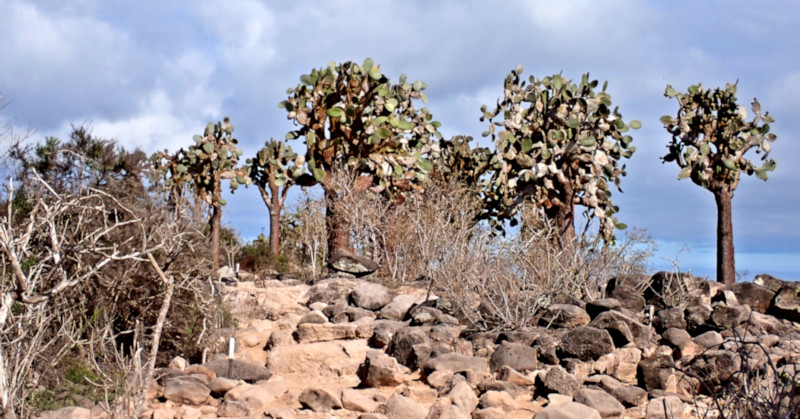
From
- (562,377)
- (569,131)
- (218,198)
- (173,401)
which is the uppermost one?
(569,131)

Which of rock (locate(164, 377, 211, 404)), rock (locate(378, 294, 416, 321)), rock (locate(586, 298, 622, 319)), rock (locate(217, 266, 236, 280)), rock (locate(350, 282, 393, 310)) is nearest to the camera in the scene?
rock (locate(164, 377, 211, 404))

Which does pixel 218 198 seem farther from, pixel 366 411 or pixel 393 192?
Result: pixel 366 411

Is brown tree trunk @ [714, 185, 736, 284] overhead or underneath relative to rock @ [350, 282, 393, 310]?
overhead

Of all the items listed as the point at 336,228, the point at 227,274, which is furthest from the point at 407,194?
the point at 227,274

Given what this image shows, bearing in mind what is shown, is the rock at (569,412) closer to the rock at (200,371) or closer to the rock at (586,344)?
the rock at (586,344)

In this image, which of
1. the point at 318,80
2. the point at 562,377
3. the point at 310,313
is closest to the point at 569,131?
the point at 318,80

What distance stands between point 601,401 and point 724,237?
9.11 m

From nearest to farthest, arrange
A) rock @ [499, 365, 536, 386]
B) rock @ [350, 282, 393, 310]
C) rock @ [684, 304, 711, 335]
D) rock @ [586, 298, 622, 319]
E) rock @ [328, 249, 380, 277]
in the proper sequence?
rock @ [499, 365, 536, 386]
rock @ [684, 304, 711, 335]
rock @ [586, 298, 622, 319]
rock @ [350, 282, 393, 310]
rock @ [328, 249, 380, 277]

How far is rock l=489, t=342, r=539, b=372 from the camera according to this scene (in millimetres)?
7273

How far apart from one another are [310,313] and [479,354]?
Result: 8.28 ft

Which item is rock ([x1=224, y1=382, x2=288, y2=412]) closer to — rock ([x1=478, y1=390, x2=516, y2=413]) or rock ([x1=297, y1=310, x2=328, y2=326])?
rock ([x1=478, y1=390, x2=516, y2=413])

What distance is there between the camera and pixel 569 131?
13758 millimetres

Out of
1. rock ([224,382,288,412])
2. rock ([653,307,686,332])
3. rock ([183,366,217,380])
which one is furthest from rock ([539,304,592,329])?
rock ([183,366,217,380])

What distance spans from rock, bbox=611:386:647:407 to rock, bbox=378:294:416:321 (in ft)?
10.8
